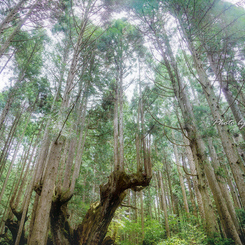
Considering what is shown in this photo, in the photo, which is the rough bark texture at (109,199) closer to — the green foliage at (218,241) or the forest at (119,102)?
the forest at (119,102)

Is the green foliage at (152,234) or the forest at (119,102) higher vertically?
the forest at (119,102)

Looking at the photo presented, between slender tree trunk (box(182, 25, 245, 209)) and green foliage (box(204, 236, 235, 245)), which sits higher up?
slender tree trunk (box(182, 25, 245, 209))

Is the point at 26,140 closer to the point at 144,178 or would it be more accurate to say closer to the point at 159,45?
the point at 144,178

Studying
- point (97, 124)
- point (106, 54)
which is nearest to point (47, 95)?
point (97, 124)

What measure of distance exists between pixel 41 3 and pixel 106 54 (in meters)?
4.01

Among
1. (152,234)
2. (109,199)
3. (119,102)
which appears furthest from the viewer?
(152,234)

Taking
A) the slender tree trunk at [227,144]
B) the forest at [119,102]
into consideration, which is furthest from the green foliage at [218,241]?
the slender tree trunk at [227,144]

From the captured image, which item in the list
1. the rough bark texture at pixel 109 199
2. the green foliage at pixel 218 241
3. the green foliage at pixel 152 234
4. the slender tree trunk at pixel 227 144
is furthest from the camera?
the green foliage at pixel 152 234

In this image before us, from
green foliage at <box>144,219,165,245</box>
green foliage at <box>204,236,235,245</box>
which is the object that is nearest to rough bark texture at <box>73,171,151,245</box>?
green foliage at <box>204,236,235,245</box>

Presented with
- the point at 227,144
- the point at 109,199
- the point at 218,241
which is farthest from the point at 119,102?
the point at 218,241

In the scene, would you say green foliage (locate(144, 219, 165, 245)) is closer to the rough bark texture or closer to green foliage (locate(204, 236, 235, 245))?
the rough bark texture

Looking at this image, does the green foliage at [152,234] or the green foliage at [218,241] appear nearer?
the green foliage at [218,241]

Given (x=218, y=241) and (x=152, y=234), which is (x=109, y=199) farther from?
(x=152, y=234)

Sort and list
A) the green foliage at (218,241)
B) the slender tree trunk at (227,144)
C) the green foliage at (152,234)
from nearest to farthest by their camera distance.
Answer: the slender tree trunk at (227,144) → the green foliage at (218,241) → the green foliage at (152,234)
